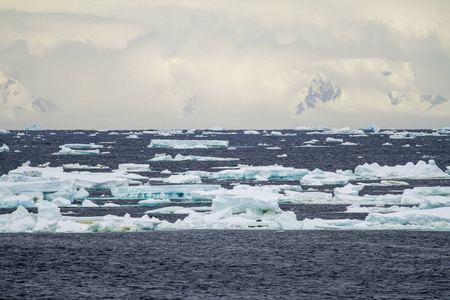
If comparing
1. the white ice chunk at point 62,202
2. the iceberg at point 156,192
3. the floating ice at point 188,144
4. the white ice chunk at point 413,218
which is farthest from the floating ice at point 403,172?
the floating ice at point 188,144

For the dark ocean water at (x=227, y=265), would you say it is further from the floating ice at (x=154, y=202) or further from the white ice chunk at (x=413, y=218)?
the floating ice at (x=154, y=202)

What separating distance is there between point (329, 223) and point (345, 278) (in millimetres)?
6012

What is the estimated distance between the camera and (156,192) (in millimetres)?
25750

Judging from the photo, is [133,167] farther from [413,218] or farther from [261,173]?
[413,218]

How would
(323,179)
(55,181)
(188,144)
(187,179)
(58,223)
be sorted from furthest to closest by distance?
1. (188,144)
2. (323,179)
3. (187,179)
4. (55,181)
5. (58,223)

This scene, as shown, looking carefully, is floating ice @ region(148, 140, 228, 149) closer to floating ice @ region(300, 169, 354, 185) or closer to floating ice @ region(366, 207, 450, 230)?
floating ice @ region(300, 169, 354, 185)

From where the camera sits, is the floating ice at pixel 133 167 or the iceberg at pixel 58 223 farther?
the floating ice at pixel 133 167

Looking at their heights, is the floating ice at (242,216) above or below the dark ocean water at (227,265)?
above

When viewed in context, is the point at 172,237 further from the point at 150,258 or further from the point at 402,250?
the point at 402,250

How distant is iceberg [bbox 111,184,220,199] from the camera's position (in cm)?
2577

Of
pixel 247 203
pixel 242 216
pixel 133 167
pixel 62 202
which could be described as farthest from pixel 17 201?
pixel 133 167

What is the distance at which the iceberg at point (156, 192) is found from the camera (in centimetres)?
2577

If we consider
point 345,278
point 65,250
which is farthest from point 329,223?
point 65,250

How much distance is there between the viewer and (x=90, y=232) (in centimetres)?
1794
